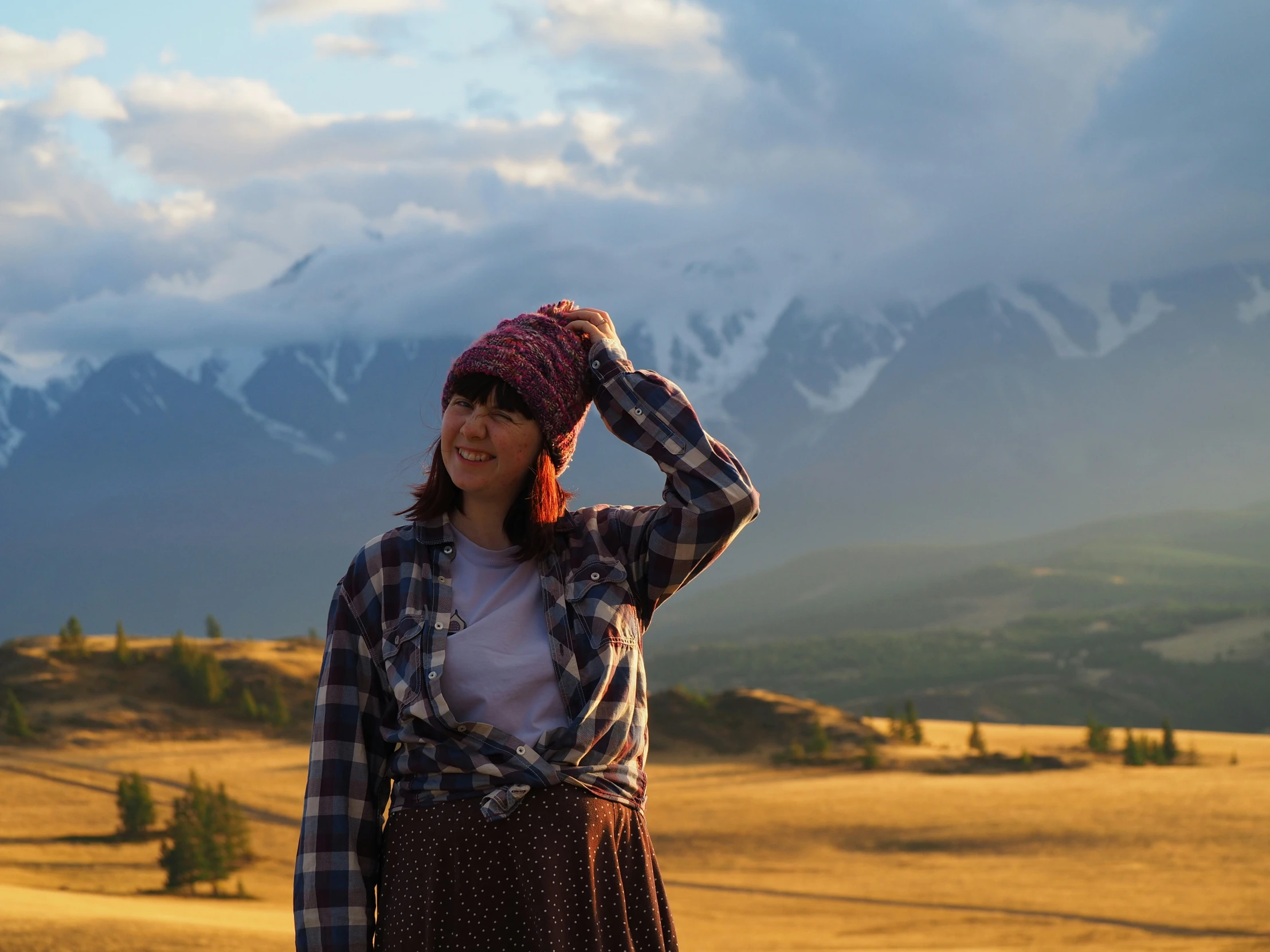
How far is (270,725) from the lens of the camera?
25.4 meters

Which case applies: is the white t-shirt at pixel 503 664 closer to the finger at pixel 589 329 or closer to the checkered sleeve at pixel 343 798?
the checkered sleeve at pixel 343 798

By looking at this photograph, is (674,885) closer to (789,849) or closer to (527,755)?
(789,849)

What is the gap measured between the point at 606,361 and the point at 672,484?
0.28 meters

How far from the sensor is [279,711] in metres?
25.5

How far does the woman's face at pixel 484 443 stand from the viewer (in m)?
2.48

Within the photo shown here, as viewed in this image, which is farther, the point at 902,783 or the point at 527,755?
the point at 902,783

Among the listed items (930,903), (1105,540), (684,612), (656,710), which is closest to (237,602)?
(684,612)

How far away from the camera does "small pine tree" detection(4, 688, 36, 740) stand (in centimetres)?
2288

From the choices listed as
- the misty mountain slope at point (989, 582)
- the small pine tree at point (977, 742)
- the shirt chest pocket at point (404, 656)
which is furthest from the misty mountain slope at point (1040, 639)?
the shirt chest pocket at point (404, 656)

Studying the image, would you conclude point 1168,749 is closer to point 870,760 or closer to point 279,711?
point 870,760

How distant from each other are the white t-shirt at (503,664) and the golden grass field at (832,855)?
7763 mm

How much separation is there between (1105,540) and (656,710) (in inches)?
4741

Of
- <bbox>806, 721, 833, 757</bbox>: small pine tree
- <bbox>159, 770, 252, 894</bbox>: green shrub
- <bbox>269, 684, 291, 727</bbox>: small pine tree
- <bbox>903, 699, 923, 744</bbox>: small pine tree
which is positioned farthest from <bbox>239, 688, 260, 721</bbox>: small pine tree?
<bbox>903, 699, 923, 744</bbox>: small pine tree

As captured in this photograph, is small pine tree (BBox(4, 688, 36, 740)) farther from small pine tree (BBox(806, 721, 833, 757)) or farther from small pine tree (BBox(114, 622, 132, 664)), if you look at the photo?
small pine tree (BBox(806, 721, 833, 757))
